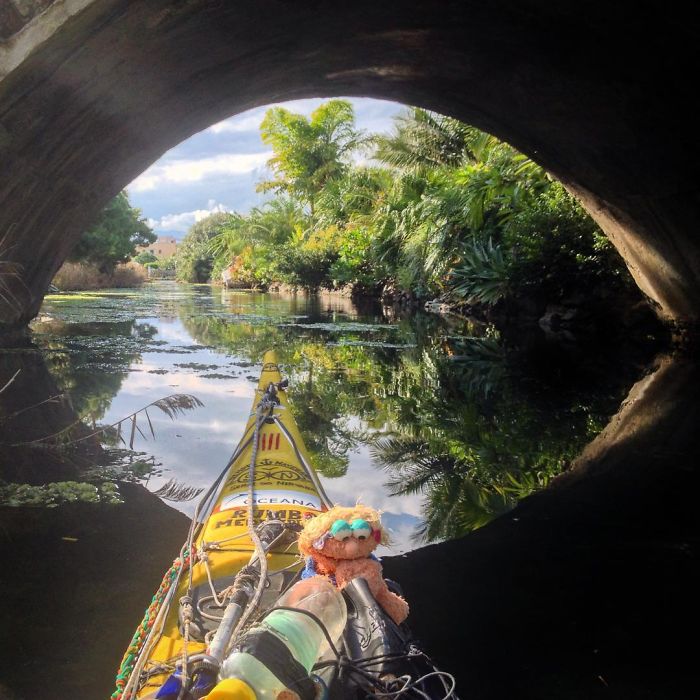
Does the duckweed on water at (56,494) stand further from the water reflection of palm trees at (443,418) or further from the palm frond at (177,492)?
the water reflection of palm trees at (443,418)

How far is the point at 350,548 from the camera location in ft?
6.16

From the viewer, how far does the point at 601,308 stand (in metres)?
13.6

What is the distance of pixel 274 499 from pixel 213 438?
2506mm

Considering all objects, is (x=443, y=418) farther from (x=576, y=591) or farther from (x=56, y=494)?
(x=56, y=494)

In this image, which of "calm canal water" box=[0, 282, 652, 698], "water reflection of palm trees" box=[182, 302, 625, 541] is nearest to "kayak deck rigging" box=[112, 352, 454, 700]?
"calm canal water" box=[0, 282, 652, 698]

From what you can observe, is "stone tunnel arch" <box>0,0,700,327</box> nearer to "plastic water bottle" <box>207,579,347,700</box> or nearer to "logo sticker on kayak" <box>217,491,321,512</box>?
"logo sticker on kayak" <box>217,491,321,512</box>

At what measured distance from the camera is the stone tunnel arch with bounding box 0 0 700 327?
13.9 feet

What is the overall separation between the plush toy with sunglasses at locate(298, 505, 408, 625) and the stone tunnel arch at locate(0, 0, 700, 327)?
275 cm

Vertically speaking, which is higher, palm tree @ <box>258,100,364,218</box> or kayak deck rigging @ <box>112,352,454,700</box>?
palm tree @ <box>258,100,364,218</box>

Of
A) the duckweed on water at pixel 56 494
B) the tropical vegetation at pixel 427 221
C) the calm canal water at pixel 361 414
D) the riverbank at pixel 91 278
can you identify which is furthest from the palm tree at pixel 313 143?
the duckweed on water at pixel 56 494

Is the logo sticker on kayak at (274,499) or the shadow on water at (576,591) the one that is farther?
Answer: the logo sticker on kayak at (274,499)

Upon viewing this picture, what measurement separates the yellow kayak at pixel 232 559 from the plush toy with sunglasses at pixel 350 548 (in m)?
0.18

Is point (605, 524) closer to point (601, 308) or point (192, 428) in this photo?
point (192, 428)

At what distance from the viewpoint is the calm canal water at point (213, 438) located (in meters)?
2.75
